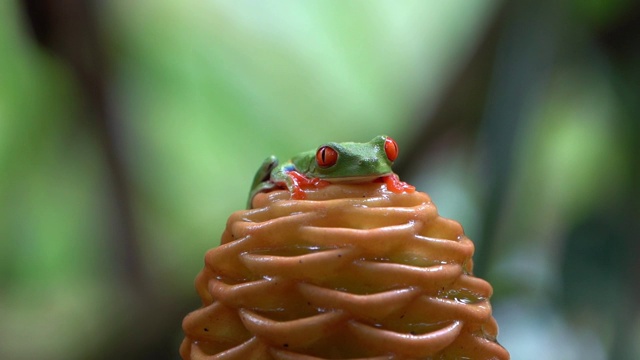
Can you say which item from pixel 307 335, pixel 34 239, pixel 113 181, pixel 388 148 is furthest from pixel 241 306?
pixel 34 239

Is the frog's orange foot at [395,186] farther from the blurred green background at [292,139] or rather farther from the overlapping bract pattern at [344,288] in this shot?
the blurred green background at [292,139]

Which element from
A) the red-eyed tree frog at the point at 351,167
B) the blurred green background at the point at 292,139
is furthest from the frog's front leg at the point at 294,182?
the blurred green background at the point at 292,139

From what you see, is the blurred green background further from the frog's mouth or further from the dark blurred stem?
the frog's mouth

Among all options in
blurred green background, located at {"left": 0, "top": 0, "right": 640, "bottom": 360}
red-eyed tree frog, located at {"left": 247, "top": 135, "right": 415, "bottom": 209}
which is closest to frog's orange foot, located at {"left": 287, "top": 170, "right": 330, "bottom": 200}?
red-eyed tree frog, located at {"left": 247, "top": 135, "right": 415, "bottom": 209}

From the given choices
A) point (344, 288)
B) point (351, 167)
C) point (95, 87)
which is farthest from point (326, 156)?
point (95, 87)

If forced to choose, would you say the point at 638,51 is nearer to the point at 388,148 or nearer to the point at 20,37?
the point at 388,148

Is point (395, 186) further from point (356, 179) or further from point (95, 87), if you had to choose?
point (95, 87)
